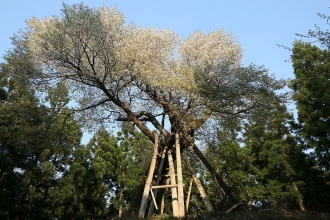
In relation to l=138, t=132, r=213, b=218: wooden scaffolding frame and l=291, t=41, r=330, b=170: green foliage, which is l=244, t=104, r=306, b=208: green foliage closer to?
l=291, t=41, r=330, b=170: green foliage

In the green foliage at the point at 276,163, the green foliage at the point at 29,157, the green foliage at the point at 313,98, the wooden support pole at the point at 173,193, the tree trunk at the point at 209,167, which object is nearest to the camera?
the wooden support pole at the point at 173,193

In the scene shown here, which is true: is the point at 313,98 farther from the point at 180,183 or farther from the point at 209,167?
the point at 180,183

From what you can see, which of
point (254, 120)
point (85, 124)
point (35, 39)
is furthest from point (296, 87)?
point (35, 39)

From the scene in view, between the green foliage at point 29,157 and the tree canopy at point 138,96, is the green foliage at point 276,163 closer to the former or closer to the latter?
the tree canopy at point 138,96

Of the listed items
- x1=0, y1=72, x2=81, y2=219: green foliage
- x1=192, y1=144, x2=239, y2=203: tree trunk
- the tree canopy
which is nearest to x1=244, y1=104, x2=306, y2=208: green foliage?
the tree canopy

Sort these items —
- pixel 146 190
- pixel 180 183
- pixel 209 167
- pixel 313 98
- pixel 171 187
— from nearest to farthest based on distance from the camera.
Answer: pixel 180 183
pixel 146 190
pixel 171 187
pixel 209 167
pixel 313 98

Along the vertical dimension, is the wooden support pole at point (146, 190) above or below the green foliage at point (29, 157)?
below

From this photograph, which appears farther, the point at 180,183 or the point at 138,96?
the point at 138,96

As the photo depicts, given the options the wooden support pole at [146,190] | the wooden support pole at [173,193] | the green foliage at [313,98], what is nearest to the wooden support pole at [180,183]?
the wooden support pole at [173,193]

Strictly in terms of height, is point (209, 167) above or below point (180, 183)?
above

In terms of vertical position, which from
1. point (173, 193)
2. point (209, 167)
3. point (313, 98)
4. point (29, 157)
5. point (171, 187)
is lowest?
point (173, 193)

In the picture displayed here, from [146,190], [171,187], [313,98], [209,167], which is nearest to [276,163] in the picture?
[313,98]

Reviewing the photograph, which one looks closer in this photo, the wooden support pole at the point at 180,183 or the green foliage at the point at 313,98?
the wooden support pole at the point at 180,183

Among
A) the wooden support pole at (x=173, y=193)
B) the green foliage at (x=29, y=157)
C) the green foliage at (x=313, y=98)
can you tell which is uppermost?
the green foliage at (x=313, y=98)
